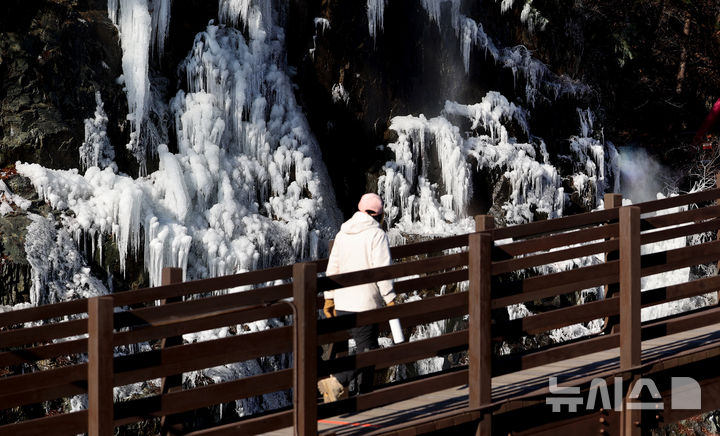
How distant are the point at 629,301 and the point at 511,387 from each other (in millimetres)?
1165

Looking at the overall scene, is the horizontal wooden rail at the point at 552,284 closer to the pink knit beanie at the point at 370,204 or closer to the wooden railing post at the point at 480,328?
the wooden railing post at the point at 480,328

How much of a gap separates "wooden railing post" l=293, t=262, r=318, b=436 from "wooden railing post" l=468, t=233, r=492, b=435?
1293 millimetres

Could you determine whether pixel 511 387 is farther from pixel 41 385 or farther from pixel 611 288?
pixel 41 385

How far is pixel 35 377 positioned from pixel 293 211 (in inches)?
389

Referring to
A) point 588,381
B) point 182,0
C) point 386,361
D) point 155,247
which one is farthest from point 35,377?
point 182,0

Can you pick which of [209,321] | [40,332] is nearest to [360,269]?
[209,321]

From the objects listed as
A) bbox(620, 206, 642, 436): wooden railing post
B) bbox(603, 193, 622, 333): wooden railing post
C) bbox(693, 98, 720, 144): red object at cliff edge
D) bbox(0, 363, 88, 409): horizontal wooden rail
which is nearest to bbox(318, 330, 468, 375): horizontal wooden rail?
bbox(620, 206, 642, 436): wooden railing post

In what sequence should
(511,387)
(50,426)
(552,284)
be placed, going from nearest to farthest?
(50,426) < (511,387) < (552,284)

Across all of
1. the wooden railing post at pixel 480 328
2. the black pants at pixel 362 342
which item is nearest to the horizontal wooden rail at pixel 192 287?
the black pants at pixel 362 342

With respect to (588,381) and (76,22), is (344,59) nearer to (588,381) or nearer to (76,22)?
(76,22)

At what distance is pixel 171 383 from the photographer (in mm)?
7621

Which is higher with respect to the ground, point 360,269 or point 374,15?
point 374,15

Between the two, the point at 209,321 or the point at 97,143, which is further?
the point at 97,143

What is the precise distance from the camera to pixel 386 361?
691 centimetres
